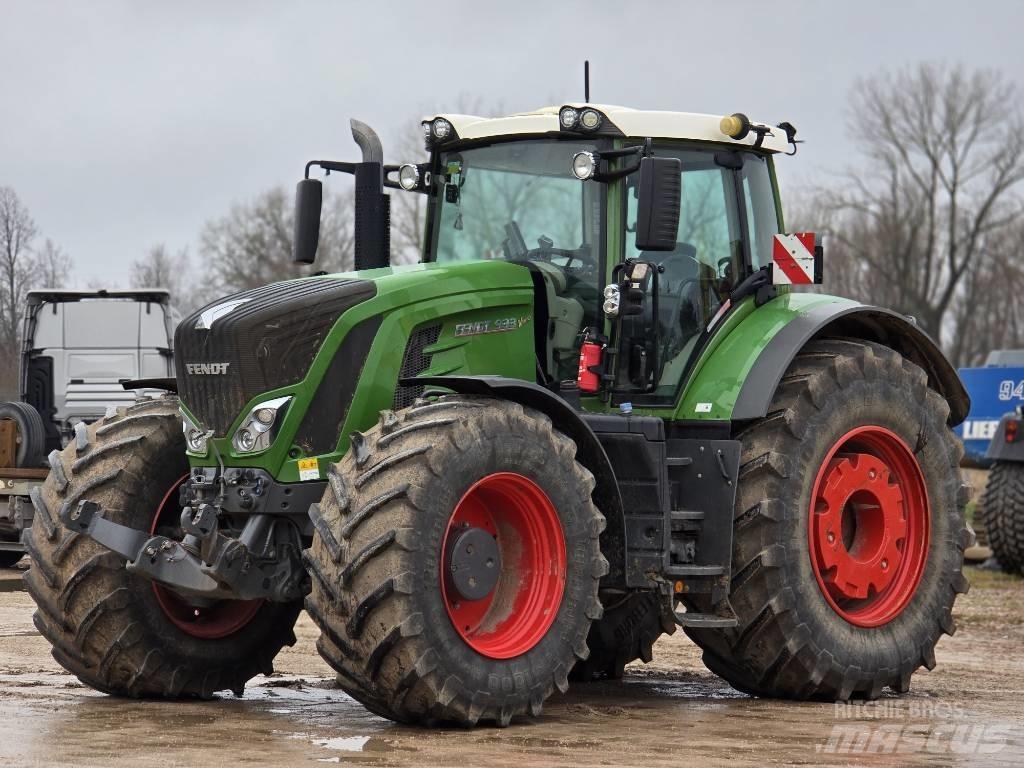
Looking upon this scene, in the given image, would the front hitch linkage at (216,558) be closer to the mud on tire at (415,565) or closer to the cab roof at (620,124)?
the mud on tire at (415,565)

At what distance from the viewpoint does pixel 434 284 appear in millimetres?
8188

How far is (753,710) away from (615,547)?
3.60ft

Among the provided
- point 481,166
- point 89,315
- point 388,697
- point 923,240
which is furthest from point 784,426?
point 923,240

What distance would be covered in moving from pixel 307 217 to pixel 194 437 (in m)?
1.80

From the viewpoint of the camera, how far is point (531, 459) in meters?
7.63

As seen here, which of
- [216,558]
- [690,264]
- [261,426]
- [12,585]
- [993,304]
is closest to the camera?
[216,558]

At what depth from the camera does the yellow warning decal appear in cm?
771

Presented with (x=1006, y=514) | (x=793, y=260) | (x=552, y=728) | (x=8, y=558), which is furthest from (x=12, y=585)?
(x=1006, y=514)

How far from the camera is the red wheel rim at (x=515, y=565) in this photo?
25.1 feet

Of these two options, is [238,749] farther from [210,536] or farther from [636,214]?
[636,214]

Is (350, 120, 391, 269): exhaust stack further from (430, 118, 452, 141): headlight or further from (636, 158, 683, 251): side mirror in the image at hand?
(636, 158, 683, 251): side mirror

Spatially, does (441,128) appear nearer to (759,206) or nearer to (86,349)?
(759,206)

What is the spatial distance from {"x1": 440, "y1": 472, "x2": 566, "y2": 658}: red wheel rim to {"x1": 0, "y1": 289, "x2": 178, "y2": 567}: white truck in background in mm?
10817

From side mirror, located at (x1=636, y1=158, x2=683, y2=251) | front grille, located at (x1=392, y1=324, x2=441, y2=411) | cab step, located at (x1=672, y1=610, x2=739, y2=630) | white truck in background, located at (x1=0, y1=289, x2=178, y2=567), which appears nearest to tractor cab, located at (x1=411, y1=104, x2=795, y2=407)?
side mirror, located at (x1=636, y1=158, x2=683, y2=251)
